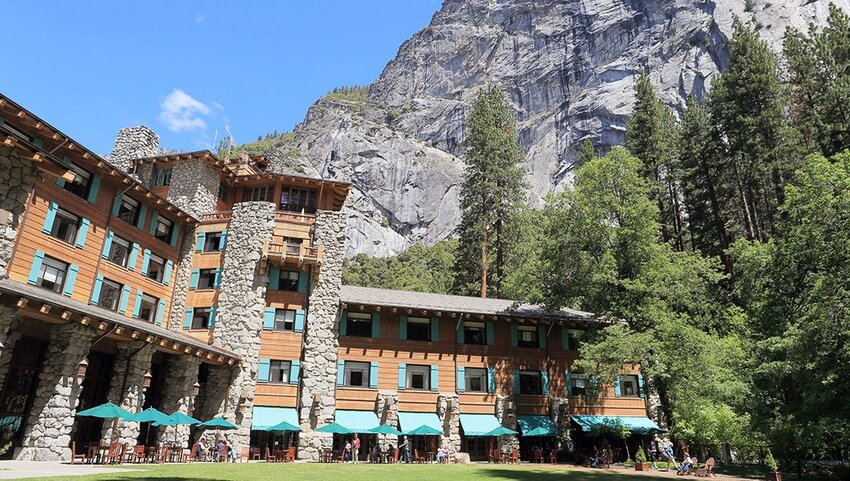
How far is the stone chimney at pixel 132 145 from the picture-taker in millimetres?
40531

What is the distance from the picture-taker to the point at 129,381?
25297mm

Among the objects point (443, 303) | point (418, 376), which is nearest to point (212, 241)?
point (443, 303)

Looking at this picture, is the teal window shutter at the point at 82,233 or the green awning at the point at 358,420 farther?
the green awning at the point at 358,420

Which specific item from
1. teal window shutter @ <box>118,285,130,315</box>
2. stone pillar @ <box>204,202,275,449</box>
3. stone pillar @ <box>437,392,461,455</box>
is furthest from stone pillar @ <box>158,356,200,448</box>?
stone pillar @ <box>437,392,461,455</box>

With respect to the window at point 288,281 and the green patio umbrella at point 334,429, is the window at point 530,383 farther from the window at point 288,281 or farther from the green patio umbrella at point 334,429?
the window at point 288,281

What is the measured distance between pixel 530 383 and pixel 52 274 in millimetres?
29144

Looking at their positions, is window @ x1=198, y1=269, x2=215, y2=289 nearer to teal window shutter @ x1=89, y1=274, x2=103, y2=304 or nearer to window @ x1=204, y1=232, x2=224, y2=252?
window @ x1=204, y1=232, x2=224, y2=252

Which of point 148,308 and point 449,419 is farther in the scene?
point 449,419

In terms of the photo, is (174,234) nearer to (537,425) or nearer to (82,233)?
(82,233)

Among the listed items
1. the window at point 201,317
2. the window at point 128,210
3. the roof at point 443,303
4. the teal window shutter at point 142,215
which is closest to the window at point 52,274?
the window at point 128,210

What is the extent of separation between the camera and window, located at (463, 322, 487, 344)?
3641cm

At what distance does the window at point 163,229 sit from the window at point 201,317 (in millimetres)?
A: 5049

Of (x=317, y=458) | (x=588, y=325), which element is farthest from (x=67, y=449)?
(x=588, y=325)

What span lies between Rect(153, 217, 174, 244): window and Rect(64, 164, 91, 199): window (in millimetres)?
5762
